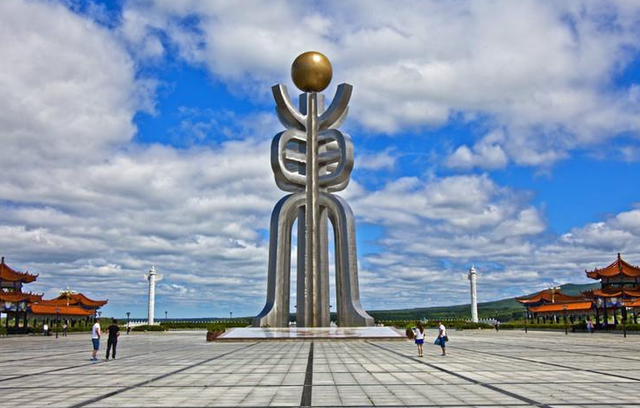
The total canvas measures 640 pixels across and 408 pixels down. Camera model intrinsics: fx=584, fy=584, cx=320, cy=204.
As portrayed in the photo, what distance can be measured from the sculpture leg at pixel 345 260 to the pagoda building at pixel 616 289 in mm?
23909

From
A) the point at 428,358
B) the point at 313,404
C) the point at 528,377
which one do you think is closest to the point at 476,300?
the point at 428,358

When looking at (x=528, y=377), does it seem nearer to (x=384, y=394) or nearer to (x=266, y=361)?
(x=384, y=394)

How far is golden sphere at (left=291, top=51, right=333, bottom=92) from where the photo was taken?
3803 centimetres

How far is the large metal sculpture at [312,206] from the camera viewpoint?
3591 centimetres

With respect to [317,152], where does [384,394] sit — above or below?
below

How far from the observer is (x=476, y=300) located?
226 ft

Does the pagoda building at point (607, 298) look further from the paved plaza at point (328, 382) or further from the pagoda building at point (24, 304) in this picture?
the pagoda building at point (24, 304)

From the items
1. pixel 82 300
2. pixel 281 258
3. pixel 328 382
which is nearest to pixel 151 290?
pixel 82 300

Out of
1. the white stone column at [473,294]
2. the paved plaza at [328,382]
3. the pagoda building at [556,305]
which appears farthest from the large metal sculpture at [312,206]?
the white stone column at [473,294]

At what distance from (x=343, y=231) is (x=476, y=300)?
37.6 meters

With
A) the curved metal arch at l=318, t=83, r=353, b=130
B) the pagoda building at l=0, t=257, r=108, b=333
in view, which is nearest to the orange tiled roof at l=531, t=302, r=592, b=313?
the curved metal arch at l=318, t=83, r=353, b=130

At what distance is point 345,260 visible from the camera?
36625 mm

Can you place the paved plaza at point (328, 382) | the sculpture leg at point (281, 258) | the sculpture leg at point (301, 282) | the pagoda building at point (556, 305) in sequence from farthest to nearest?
the pagoda building at point (556, 305) < the sculpture leg at point (301, 282) < the sculpture leg at point (281, 258) < the paved plaza at point (328, 382)

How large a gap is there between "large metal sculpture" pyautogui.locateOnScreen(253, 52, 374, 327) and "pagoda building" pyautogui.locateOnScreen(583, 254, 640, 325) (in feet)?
80.3
